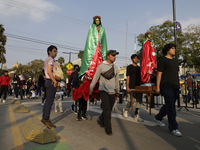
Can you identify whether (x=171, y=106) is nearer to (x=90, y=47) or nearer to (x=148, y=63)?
A: (x=148, y=63)

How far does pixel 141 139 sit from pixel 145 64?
296 centimetres

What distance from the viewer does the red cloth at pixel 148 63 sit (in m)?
5.98

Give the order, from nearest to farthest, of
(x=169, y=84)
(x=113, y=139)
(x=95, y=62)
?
(x=113, y=139)
(x=169, y=84)
(x=95, y=62)

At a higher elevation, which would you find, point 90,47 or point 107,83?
point 90,47

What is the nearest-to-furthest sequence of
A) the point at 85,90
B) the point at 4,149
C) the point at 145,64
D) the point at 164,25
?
the point at 4,149, the point at 85,90, the point at 145,64, the point at 164,25

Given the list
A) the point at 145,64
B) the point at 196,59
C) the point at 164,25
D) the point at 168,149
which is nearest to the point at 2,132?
the point at 168,149

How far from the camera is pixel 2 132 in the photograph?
165 inches

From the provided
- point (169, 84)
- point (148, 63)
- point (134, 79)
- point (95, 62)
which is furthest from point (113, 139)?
point (148, 63)

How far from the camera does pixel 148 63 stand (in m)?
6.10

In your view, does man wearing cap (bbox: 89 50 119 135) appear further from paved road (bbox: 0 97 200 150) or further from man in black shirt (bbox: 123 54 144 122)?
man in black shirt (bbox: 123 54 144 122)

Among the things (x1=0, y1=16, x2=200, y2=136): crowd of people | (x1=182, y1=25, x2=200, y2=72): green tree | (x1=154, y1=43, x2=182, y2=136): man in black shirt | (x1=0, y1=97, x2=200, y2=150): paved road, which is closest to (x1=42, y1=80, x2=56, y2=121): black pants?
(x1=0, y1=16, x2=200, y2=136): crowd of people

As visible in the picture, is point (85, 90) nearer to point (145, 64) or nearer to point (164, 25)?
point (145, 64)

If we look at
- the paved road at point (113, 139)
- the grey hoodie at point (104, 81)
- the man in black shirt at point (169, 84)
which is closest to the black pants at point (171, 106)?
the man in black shirt at point (169, 84)

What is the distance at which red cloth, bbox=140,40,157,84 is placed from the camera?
5.98 m
